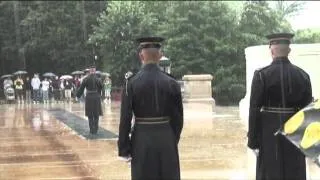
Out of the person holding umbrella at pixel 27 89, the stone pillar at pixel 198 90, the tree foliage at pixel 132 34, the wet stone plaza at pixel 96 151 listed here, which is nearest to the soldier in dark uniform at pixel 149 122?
the wet stone plaza at pixel 96 151

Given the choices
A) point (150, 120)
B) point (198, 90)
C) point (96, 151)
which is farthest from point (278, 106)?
point (198, 90)

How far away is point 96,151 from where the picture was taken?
42.2 ft

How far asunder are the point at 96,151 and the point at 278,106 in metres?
7.14

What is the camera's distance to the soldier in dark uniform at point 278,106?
6238 mm

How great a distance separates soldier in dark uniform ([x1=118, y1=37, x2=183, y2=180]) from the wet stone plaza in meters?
3.59

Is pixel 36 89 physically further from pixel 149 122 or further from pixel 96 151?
pixel 149 122

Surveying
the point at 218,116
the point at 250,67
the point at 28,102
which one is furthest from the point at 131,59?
the point at 250,67

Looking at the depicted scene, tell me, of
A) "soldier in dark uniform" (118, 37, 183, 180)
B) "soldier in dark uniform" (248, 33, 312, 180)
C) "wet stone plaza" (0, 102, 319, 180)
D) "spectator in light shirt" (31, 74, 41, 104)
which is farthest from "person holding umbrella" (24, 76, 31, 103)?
"soldier in dark uniform" (118, 37, 183, 180)

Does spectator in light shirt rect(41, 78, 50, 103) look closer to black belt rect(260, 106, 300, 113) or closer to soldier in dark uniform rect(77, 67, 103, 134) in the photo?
soldier in dark uniform rect(77, 67, 103, 134)

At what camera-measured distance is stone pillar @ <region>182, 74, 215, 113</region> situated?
28.9m

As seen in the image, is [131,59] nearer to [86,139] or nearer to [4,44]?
[4,44]

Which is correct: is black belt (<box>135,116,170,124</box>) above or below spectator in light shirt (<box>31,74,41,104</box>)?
above

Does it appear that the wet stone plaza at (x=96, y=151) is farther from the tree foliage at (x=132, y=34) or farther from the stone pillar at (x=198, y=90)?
the tree foliage at (x=132, y=34)

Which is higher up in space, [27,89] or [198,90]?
[198,90]
